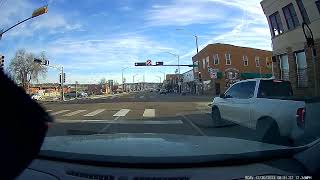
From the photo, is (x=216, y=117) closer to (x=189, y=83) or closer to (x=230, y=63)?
(x=230, y=63)

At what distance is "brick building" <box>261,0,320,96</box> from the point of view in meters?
30.1

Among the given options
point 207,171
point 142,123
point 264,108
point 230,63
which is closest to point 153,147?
point 207,171

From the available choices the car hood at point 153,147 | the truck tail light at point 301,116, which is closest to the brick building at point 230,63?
the truck tail light at point 301,116

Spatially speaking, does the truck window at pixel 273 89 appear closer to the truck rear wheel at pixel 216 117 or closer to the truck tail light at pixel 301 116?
the truck tail light at pixel 301 116

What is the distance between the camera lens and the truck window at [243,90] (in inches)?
524

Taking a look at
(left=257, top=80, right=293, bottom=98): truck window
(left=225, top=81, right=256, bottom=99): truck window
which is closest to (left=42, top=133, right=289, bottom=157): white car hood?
(left=257, top=80, right=293, bottom=98): truck window

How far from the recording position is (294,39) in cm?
3281

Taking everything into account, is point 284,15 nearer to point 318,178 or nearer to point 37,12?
point 37,12

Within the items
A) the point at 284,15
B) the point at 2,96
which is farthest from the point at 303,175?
the point at 284,15

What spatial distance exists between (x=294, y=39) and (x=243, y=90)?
2026 cm

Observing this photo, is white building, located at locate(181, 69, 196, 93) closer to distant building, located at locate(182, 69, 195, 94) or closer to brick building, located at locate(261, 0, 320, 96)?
distant building, located at locate(182, 69, 195, 94)

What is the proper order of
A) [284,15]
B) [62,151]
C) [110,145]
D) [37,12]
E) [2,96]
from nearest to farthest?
[2,96]
[62,151]
[110,145]
[37,12]
[284,15]

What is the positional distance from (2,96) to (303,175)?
2.23 meters

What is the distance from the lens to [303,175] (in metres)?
3.54
